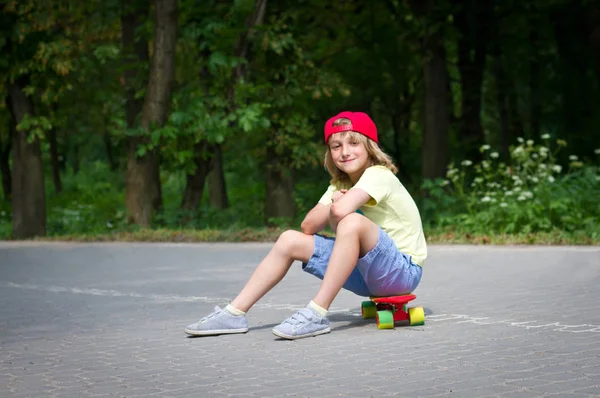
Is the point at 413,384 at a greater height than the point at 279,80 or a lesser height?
lesser

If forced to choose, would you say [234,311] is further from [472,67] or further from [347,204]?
[472,67]

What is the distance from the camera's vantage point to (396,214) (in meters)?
7.53

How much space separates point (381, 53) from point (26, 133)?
31.8 feet

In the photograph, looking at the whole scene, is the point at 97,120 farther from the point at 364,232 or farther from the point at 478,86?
the point at 364,232

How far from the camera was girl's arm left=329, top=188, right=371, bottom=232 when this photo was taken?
7148 mm

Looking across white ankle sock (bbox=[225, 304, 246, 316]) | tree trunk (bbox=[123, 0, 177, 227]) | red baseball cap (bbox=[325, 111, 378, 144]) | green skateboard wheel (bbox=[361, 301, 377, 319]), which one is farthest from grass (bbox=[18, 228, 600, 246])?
white ankle sock (bbox=[225, 304, 246, 316])

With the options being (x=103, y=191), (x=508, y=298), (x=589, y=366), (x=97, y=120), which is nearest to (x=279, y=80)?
(x=508, y=298)

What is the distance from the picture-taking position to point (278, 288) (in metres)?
10.8

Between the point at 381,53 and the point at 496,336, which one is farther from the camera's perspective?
the point at 381,53

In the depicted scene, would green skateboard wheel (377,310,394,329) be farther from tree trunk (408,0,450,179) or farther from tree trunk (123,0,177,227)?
tree trunk (408,0,450,179)

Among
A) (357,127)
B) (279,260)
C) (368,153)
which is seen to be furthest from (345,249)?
(357,127)

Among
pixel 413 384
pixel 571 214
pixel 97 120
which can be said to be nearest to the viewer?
pixel 413 384

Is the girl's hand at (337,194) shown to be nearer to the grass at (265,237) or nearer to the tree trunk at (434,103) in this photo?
the grass at (265,237)

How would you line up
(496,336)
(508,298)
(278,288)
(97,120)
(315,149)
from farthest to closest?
(97,120)
(315,149)
(278,288)
(508,298)
(496,336)
